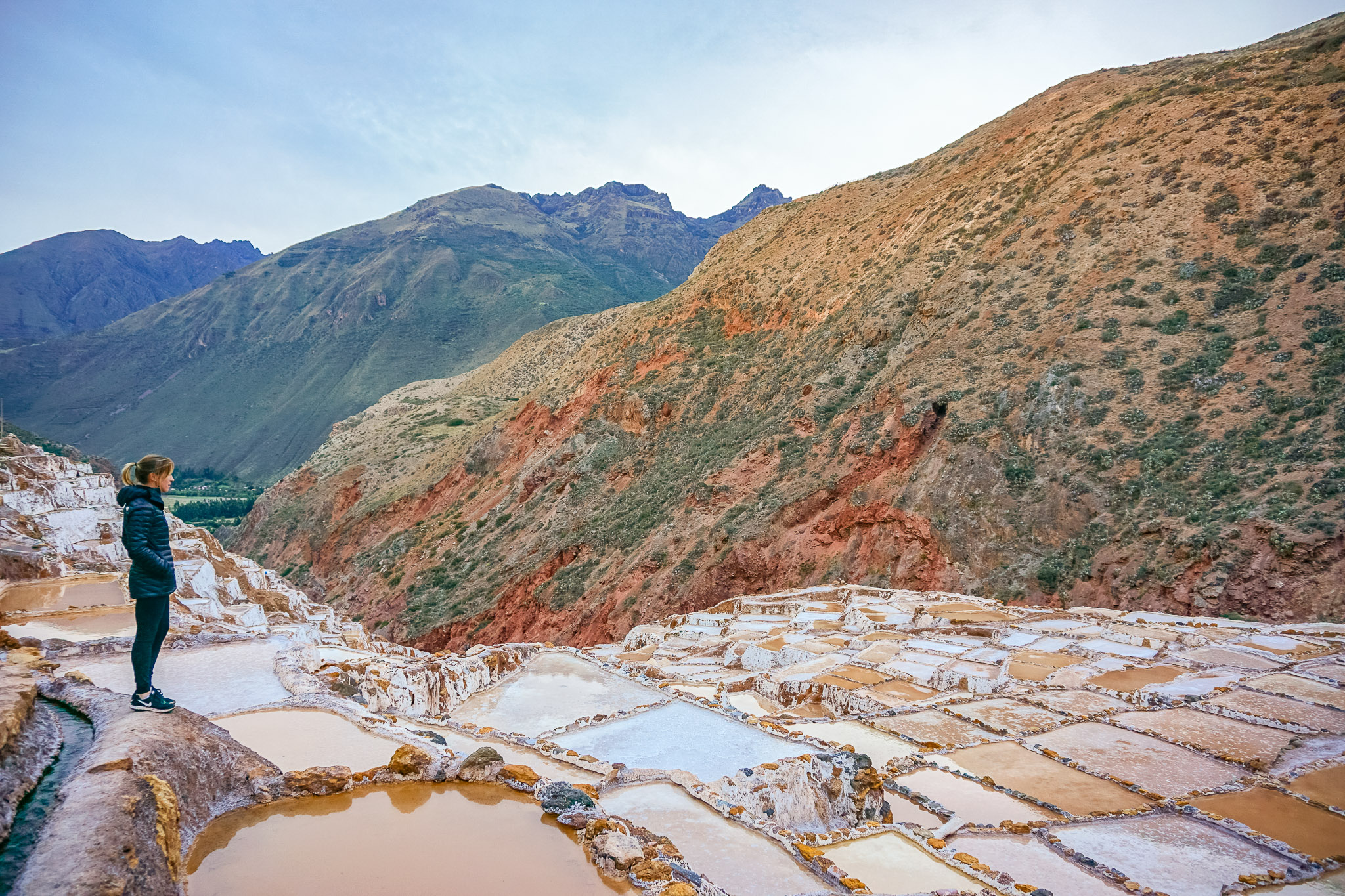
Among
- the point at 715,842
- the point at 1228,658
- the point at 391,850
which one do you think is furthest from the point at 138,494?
the point at 1228,658

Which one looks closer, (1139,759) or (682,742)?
(682,742)

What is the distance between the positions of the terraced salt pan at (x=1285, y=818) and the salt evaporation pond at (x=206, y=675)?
9564 millimetres

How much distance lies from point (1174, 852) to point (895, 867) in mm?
2828

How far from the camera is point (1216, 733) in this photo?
9.02 m

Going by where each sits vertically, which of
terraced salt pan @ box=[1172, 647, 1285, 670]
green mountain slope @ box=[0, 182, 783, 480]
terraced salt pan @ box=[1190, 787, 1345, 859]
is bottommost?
terraced salt pan @ box=[1172, 647, 1285, 670]

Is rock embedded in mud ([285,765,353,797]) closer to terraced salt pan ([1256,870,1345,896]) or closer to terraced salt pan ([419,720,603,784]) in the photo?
terraced salt pan ([419,720,603,784])

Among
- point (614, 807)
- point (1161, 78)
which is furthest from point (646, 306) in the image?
point (614, 807)

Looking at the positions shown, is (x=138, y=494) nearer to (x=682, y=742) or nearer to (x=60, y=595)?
(x=682, y=742)

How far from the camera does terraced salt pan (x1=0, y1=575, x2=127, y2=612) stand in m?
10.9

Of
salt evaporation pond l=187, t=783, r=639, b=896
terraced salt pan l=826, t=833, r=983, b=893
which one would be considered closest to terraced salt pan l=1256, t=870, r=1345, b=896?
terraced salt pan l=826, t=833, r=983, b=893

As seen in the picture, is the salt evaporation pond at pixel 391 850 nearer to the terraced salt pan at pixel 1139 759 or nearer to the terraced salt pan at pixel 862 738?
the terraced salt pan at pixel 862 738

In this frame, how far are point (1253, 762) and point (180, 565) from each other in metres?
19.2

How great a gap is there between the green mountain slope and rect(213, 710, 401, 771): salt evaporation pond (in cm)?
9573

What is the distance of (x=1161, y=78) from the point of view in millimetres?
29500
